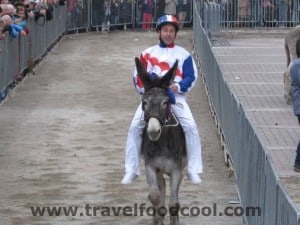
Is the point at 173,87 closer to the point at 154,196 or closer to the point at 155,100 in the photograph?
the point at 155,100

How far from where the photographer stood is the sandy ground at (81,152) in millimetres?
Answer: 13938

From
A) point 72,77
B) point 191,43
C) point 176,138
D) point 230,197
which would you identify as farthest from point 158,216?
point 191,43

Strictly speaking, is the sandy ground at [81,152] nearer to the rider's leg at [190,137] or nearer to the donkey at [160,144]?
the donkey at [160,144]

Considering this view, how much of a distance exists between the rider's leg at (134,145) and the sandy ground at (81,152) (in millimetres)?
703

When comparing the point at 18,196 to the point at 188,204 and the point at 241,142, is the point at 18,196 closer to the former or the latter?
the point at 188,204

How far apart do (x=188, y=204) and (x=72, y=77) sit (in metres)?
15.1

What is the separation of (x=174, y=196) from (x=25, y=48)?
1678 centimetres

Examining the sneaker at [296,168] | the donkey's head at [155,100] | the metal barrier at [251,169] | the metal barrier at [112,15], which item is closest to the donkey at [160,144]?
the donkey's head at [155,100]

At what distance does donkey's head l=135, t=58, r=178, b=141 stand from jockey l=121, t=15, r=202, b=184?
330 mm

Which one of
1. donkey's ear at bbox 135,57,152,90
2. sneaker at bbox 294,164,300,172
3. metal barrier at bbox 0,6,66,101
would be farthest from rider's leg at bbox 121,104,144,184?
metal barrier at bbox 0,6,66,101

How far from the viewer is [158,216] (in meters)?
12.6

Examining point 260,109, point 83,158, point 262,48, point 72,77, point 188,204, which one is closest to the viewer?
point 188,204

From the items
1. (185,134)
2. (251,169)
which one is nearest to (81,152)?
(185,134)

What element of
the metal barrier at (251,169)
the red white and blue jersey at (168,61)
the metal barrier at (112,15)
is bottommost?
the metal barrier at (251,169)
